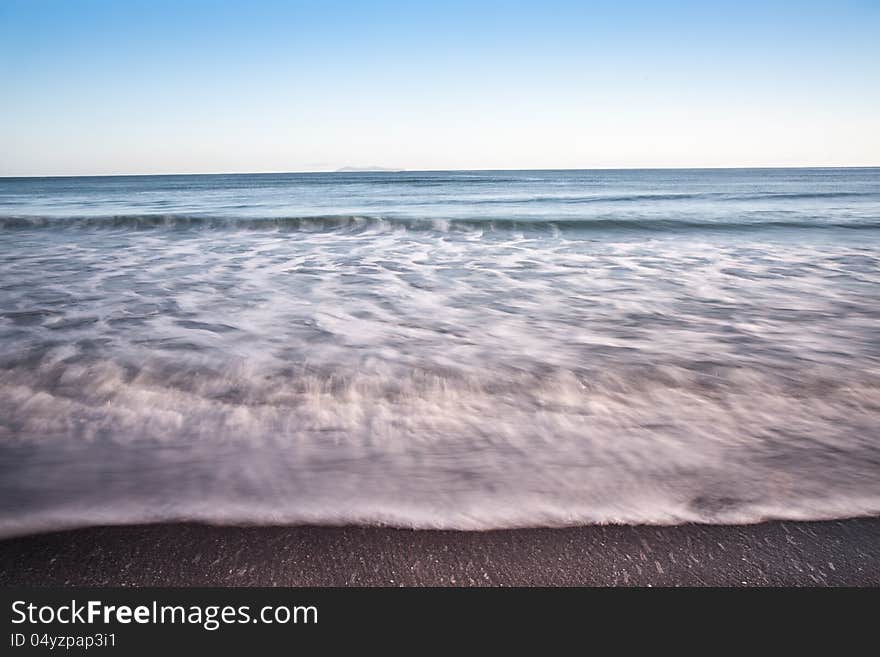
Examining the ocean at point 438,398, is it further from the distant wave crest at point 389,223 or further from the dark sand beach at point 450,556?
the distant wave crest at point 389,223

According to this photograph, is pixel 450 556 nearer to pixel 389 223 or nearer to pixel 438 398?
pixel 438 398

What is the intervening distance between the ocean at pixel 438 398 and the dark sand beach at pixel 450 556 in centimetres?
9

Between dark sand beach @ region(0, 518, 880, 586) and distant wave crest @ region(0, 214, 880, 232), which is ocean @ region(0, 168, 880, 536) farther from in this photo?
distant wave crest @ region(0, 214, 880, 232)

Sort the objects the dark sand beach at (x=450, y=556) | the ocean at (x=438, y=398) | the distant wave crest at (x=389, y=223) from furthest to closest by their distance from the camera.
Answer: the distant wave crest at (x=389, y=223), the ocean at (x=438, y=398), the dark sand beach at (x=450, y=556)

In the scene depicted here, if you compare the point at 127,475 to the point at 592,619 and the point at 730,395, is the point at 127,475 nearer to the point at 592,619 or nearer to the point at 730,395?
the point at 592,619

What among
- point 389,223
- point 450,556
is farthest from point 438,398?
point 389,223

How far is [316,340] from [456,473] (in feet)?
7.50

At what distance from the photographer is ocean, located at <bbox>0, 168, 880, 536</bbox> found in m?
1.99

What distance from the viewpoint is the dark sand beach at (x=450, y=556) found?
1.57 meters

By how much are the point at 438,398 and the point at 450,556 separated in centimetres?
140

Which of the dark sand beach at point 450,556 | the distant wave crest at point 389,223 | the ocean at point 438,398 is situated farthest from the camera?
the distant wave crest at point 389,223

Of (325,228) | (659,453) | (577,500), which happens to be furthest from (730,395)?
(325,228)

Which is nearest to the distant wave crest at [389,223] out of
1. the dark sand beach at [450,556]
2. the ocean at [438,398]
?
the ocean at [438,398]

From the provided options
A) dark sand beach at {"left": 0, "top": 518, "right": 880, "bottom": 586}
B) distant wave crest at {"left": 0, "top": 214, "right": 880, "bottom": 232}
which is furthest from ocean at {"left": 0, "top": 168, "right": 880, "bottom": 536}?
distant wave crest at {"left": 0, "top": 214, "right": 880, "bottom": 232}
